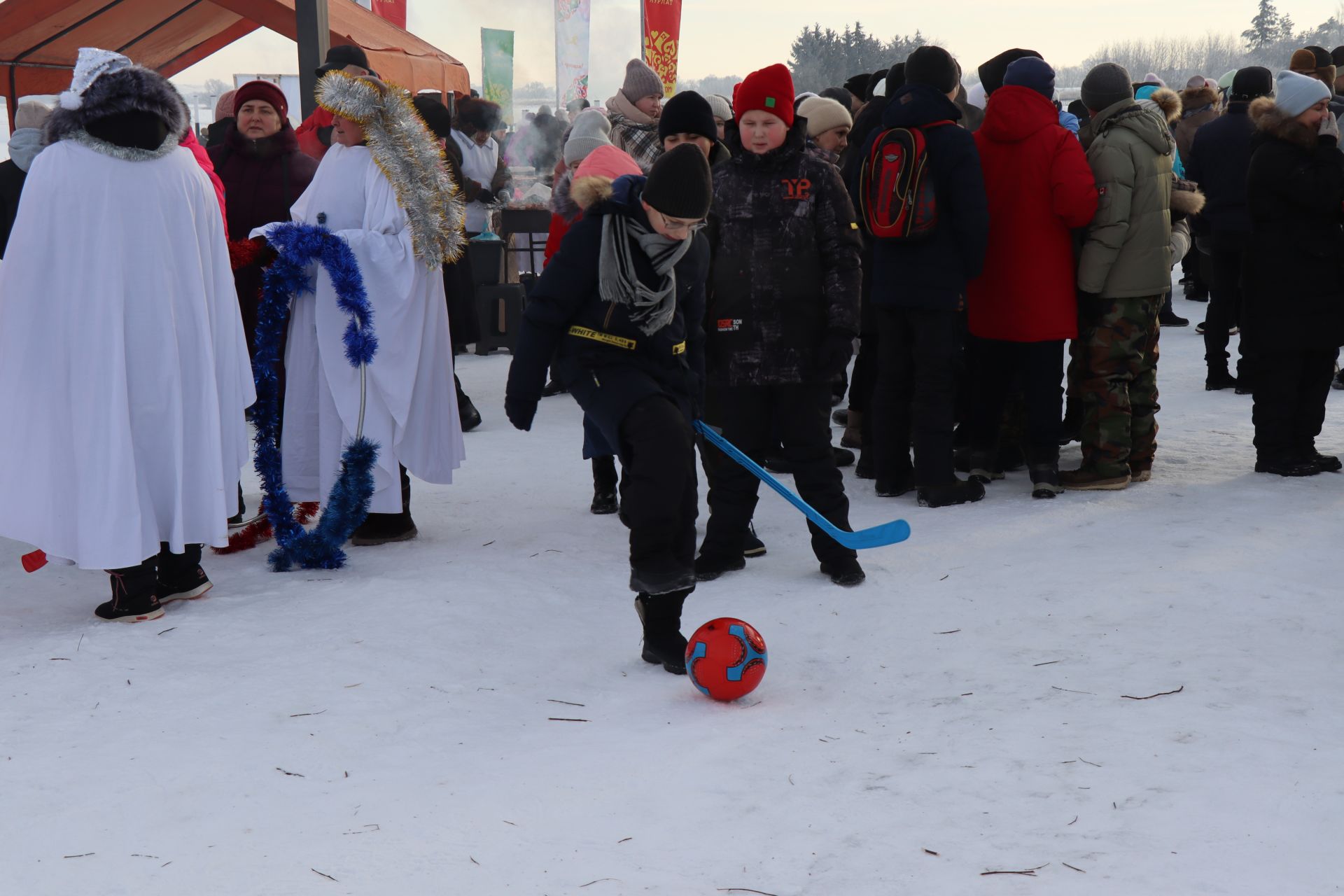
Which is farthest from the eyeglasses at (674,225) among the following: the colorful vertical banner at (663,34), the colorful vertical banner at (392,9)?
the colorful vertical banner at (392,9)

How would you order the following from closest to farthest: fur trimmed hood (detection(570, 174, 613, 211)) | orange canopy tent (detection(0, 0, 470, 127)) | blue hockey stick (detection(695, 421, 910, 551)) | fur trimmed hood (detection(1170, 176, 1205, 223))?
fur trimmed hood (detection(570, 174, 613, 211)), blue hockey stick (detection(695, 421, 910, 551)), fur trimmed hood (detection(1170, 176, 1205, 223)), orange canopy tent (detection(0, 0, 470, 127))

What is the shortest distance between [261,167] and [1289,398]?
538 centimetres

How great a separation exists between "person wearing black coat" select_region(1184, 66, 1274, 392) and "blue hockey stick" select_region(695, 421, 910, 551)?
17.6 feet

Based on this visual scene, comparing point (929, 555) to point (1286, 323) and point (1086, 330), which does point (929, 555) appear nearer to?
point (1086, 330)

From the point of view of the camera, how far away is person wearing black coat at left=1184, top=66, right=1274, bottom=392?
8953 millimetres

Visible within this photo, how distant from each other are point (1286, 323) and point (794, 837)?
4652 millimetres

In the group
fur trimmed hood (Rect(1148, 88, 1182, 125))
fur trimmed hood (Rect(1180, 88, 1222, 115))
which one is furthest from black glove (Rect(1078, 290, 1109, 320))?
fur trimmed hood (Rect(1180, 88, 1222, 115))

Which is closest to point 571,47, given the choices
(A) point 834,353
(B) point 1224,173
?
(B) point 1224,173

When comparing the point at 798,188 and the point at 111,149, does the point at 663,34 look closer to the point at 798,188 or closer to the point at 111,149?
the point at 798,188

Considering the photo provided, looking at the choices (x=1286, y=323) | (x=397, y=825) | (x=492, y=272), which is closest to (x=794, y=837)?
(x=397, y=825)

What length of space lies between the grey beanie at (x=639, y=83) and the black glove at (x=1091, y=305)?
261cm

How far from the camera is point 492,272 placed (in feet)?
37.2

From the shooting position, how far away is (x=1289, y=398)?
654 centimetres

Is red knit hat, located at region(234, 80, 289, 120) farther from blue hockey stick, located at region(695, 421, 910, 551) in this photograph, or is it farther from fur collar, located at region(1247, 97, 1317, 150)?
fur collar, located at region(1247, 97, 1317, 150)
